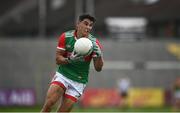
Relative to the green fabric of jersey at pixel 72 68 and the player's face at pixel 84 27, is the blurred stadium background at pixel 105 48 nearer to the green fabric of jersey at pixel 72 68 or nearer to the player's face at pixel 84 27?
the green fabric of jersey at pixel 72 68

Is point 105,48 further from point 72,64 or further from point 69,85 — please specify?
point 72,64

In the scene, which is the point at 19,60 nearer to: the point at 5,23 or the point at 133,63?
the point at 5,23

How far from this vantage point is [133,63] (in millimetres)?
39156

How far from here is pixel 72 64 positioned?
13.8 meters

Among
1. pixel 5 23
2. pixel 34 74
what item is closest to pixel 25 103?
pixel 34 74

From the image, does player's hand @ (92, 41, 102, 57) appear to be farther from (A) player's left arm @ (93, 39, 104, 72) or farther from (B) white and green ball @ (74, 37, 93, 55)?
(B) white and green ball @ (74, 37, 93, 55)

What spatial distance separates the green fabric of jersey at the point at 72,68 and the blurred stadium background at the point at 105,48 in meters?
23.1

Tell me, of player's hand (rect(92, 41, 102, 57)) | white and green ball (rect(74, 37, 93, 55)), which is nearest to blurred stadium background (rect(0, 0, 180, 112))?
player's hand (rect(92, 41, 102, 57))

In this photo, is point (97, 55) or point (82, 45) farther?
point (97, 55)

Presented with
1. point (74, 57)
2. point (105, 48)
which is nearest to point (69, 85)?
point (74, 57)

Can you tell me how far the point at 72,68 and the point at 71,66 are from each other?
0.05m

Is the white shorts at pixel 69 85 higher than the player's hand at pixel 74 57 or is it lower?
lower

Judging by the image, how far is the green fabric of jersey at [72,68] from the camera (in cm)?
1371

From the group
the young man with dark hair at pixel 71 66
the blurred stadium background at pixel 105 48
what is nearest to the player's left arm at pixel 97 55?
the young man with dark hair at pixel 71 66
